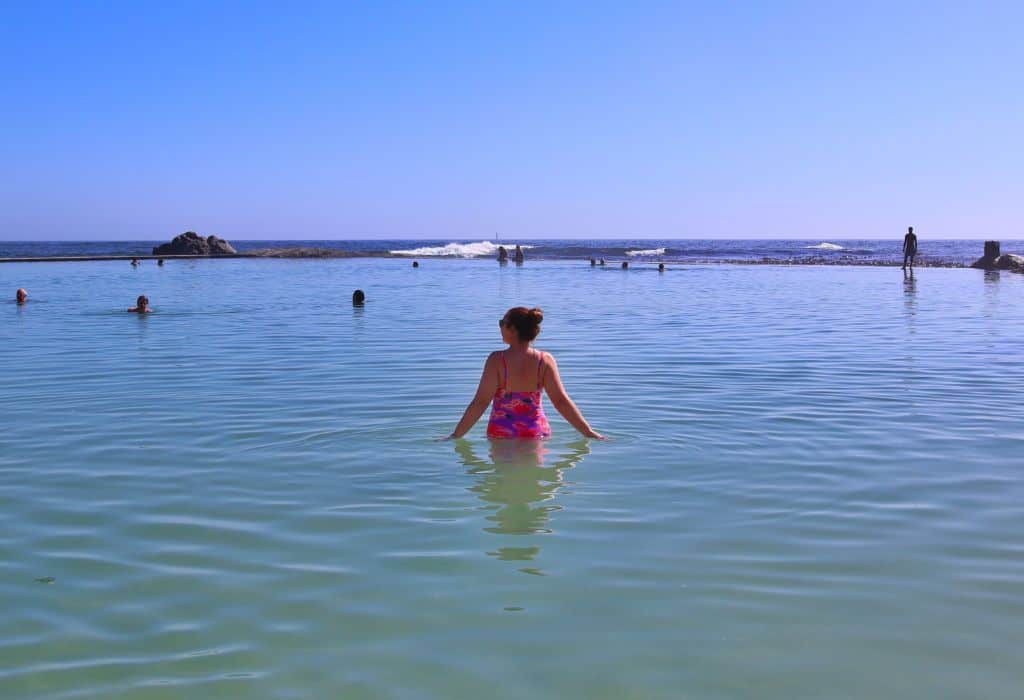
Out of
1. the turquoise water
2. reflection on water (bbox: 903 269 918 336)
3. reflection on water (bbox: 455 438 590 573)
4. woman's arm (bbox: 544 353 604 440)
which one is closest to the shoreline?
reflection on water (bbox: 903 269 918 336)

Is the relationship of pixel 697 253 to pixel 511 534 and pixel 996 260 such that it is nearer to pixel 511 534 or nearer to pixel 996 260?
pixel 996 260

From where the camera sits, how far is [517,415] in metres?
7.89

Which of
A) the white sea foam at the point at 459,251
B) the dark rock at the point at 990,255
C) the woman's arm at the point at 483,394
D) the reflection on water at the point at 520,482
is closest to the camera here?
the reflection on water at the point at 520,482

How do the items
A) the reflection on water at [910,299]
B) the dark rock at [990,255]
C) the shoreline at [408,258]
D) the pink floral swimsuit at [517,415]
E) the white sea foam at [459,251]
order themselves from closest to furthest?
the pink floral swimsuit at [517,415]
the reflection on water at [910,299]
the dark rock at [990,255]
the shoreline at [408,258]
the white sea foam at [459,251]

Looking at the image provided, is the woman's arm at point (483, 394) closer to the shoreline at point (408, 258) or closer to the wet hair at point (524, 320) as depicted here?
the wet hair at point (524, 320)

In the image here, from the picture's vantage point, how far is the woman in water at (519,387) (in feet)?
24.6

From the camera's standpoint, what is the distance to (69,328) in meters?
19.0

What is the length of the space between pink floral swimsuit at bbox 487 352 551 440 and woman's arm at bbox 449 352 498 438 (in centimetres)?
9

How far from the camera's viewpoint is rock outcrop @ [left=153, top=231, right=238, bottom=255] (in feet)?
234

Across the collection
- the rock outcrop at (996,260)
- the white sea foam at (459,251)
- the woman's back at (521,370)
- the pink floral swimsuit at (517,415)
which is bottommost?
the pink floral swimsuit at (517,415)

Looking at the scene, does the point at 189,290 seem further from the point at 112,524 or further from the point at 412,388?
the point at 112,524

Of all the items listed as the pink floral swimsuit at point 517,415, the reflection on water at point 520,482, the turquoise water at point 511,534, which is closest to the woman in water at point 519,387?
the pink floral swimsuit at point 517,415

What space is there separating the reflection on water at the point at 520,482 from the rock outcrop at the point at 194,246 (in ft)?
222

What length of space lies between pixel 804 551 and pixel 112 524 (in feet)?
13.7
